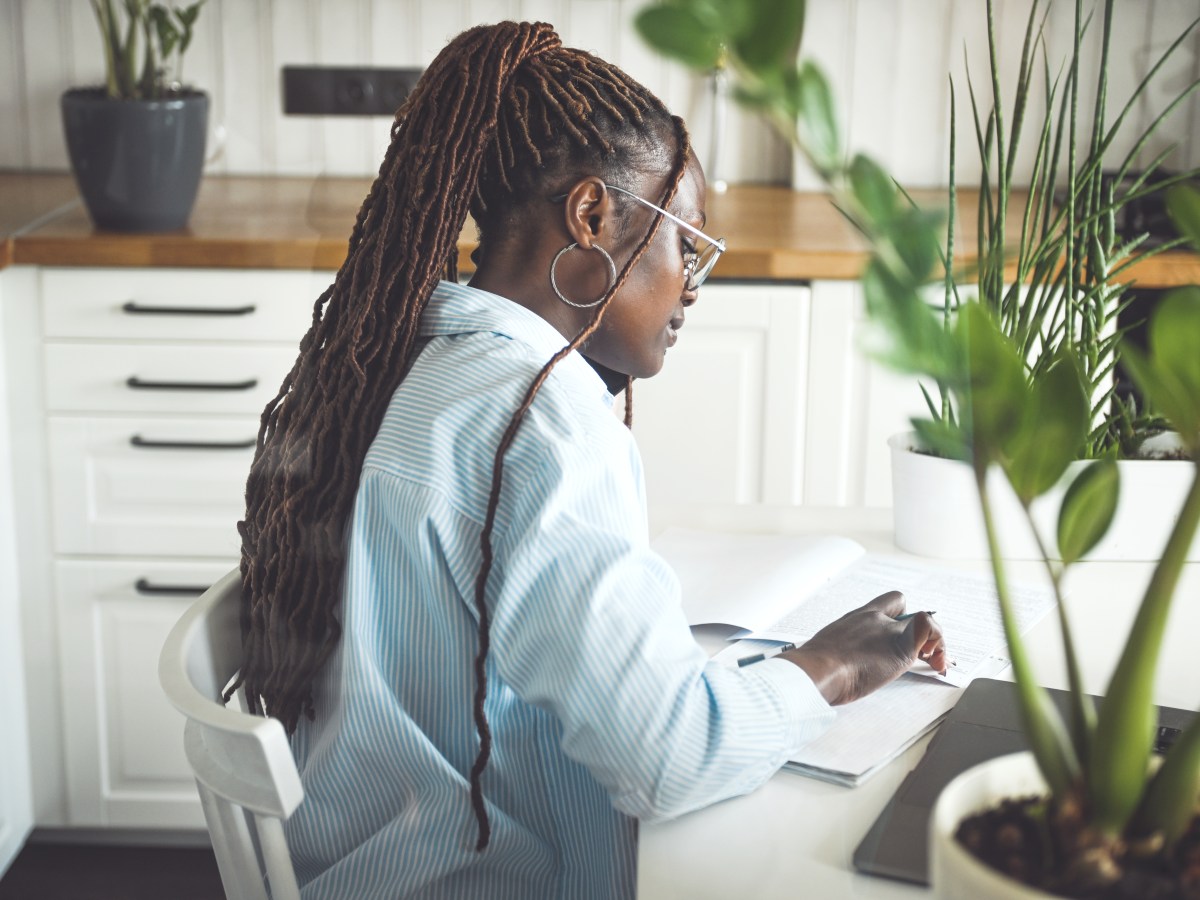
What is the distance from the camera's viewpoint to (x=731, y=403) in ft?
6.68

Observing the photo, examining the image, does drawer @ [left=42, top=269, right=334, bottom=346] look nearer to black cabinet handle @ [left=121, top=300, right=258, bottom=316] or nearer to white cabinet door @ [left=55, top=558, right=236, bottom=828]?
black cabinet handle @ [left=121, top=300, right=258, bottom=316]

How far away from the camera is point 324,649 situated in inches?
A: 35.7

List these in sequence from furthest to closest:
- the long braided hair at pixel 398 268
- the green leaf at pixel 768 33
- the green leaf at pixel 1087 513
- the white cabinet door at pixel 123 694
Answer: the white cabinet door at pixel 123 694
the long braided hair at pixel 398 268
the green leaf at pixel 1087 513
the green leaf at pixel 768 33

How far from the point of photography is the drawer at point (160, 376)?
195cm

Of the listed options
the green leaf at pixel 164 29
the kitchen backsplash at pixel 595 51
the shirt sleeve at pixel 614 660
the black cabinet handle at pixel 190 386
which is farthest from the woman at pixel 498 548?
the kitchen backsplash at pixel 595 51

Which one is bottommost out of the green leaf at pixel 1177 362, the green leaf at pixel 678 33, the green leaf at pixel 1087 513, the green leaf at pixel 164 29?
the green leaf at pixel 1087 513

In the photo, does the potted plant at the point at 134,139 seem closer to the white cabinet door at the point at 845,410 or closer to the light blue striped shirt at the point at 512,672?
the white cabinet door at the point at 845,410

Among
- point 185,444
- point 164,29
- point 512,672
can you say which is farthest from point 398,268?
point 164,29

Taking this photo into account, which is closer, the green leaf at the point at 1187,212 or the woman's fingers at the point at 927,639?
the green leaf at the point at 1187,212

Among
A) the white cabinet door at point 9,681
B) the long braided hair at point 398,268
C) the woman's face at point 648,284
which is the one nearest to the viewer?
the long braided hair at point 398,268

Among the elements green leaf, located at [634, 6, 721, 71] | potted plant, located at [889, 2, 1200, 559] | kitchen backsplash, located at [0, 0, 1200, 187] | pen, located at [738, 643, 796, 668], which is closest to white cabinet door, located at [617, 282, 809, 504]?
kitchen backsplash, located at [0, 0, 1200, 187]

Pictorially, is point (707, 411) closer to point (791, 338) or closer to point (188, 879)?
point (791, 338)

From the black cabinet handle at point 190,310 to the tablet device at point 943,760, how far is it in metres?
1.35

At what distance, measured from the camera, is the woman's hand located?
87 cm
